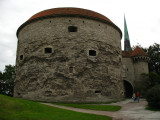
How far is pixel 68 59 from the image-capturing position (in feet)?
46.7

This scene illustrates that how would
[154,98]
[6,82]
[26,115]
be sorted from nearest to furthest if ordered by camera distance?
1. [26,115]
2. [154,98]
3. [6,82]

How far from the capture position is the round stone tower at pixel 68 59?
1373cm

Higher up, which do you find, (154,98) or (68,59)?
(68,59)

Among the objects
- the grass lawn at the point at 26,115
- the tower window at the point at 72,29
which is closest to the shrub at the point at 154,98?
the grass lawn at the point at 26,115

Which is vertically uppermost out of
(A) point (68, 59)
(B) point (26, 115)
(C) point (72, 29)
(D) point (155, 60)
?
(C) point (72, 29)

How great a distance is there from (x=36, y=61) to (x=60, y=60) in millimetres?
2179

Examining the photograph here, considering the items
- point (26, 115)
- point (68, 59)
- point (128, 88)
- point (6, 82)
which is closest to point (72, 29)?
point (68, 59)

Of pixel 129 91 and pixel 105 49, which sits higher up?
pixel 105 49

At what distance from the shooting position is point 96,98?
13828 millimetres

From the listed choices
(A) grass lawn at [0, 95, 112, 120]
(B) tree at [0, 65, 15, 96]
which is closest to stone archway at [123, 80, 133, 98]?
(A) grass lawn at [0, 95, 112, 120]

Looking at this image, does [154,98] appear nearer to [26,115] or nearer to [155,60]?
[26,115]

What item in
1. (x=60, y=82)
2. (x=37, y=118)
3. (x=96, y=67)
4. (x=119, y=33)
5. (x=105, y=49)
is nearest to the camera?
(x=37, y=118)

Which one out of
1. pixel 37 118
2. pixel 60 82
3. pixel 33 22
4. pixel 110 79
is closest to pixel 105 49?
pixel 110 79

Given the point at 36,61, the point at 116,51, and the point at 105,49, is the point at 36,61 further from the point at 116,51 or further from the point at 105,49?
the point at 116,51
